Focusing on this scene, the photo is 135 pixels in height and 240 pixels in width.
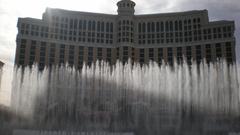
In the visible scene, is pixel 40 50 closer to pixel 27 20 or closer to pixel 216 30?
pixel 27 20

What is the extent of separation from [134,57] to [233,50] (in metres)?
31.1

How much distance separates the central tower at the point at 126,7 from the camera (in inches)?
4574

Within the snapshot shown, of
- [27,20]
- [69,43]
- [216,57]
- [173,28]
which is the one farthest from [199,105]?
[27,20]

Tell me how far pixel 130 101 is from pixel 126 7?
1606 inches

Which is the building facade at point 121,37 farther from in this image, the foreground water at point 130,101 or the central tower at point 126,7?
the foreground water at point 130,101

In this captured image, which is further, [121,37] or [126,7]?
[126,7]

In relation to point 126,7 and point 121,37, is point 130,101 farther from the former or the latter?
point 126,7

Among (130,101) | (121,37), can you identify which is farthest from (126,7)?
(130,101)

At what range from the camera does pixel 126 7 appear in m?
116

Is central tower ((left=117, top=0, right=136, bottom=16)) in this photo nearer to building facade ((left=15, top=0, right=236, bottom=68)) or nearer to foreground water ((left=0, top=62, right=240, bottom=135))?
building facade ((left=15, top=0, right=236, bottom=68))

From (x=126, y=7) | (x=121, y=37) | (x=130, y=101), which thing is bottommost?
(x=130, y=101)

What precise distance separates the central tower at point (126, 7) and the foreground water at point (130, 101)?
2725cm

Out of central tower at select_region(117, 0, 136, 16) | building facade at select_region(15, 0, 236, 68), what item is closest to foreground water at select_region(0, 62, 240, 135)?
building facade at select_region(15, 0, 236, 68)

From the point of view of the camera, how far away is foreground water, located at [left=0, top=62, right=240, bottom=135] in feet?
230
